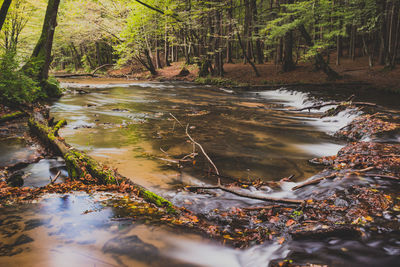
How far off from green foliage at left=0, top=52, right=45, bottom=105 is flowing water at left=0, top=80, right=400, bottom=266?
1.79 m

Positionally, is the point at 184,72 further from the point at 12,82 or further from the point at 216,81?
the point at 12,82

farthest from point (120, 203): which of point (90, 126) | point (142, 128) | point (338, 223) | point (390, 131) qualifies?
point (390, 131)

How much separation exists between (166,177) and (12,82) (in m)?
7.38

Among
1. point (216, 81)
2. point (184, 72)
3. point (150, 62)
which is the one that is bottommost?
point (216, 81)

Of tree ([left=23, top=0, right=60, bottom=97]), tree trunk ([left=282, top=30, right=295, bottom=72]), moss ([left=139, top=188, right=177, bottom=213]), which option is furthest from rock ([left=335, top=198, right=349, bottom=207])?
A: tree trunk ([left=282, top=30, right=295, bottom=72])

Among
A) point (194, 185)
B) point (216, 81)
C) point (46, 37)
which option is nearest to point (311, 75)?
point (216, 81)

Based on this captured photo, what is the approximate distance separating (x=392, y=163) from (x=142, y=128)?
685 cm

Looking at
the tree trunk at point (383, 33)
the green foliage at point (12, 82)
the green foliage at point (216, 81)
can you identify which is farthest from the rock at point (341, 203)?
the green foliage at point (216, 81)

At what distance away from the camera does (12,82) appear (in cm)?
838

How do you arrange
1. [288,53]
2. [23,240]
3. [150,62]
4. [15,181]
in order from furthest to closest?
[150,62]
[288,53]
[15,181]
[23,240]

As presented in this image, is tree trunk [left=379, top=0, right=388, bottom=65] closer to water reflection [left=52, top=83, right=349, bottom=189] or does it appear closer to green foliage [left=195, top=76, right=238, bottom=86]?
green foliage [left=195, top=76, right=238, bottom=86]

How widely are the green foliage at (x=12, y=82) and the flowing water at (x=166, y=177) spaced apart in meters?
1.79

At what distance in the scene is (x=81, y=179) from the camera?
4191 mm

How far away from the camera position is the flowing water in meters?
2.37
